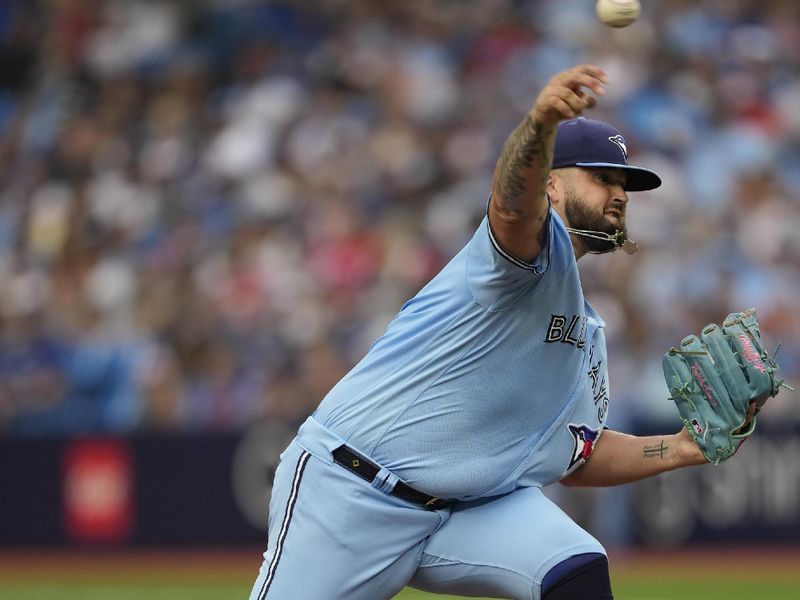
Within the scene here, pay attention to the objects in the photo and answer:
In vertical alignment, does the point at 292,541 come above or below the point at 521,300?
below

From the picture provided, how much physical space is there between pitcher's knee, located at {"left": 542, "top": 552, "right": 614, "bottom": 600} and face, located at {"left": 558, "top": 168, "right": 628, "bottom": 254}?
1.00 meters

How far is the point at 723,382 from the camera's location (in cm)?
466

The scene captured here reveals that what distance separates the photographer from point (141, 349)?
480 inches

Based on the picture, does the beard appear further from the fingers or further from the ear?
the fingers

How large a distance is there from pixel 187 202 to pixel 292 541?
9432 millimetres

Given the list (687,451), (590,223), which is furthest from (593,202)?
(687,451)

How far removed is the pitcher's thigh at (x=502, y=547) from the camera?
440 cm

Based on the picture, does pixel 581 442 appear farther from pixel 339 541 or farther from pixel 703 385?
pixel 339 541

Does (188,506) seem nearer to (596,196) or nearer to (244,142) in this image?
(244,142)

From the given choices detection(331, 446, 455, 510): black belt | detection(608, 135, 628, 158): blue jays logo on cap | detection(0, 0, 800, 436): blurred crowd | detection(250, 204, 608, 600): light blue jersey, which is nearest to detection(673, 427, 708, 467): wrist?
detection(250, 204, 608, 600): light blue jersey

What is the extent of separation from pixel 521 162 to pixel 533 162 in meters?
0.03

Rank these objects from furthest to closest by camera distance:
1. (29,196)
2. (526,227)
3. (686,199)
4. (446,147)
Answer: (29,196)
(446,147)
(686,199)
(526,227)

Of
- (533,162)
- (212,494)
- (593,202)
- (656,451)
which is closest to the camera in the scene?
(533,162)

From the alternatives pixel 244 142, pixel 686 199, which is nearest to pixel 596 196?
pixel 686 199
